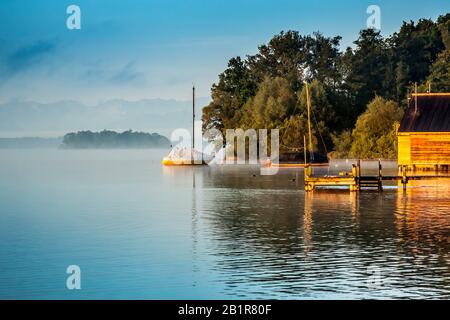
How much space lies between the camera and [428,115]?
76875 mm

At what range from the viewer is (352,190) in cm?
5722

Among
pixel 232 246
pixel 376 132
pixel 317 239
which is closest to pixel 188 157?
pixel 376 132

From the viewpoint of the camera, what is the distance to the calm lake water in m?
24.7

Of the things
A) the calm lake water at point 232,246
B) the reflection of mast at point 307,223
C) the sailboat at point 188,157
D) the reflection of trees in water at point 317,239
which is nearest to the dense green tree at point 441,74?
the sailboat at point 188,157

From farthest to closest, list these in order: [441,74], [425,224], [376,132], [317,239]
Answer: [441,74], [376,132], [425,224], [317,239]

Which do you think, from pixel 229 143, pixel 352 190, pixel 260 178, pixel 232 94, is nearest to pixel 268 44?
pixel 232 94

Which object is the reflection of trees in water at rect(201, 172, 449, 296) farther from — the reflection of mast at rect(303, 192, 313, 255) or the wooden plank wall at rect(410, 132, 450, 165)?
the wooden plank wall at rect(410, 132, 450, 165)

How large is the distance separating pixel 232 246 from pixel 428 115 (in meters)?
48.1

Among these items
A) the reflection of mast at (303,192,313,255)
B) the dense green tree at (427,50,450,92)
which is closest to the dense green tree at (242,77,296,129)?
the dense green tree at (427,50,450,92)

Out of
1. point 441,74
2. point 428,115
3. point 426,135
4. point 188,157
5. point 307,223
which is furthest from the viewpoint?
point 441,74

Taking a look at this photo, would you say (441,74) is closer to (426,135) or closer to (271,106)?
(271,106)

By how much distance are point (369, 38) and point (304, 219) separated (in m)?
97.0

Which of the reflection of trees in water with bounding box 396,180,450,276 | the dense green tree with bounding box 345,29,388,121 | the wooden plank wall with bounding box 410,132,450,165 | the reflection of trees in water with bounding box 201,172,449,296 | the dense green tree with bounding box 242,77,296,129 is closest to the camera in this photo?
the reflection of trees in water with bounding box 201,172,449,296

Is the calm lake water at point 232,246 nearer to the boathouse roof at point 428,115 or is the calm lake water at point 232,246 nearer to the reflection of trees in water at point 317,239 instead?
the reflection of trees in water at point 317,239
